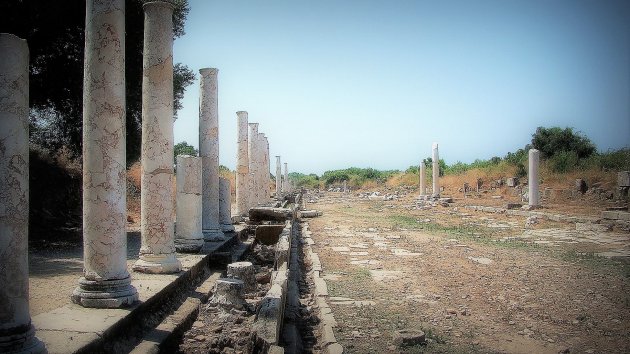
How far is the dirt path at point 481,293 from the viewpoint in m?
5.28

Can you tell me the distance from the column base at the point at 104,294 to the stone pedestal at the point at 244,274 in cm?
235

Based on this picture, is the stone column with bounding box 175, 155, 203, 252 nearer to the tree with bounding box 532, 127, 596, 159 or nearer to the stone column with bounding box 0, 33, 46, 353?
the stone column with bounding box 0, 33, 46, 353

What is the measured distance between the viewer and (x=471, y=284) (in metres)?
7.89

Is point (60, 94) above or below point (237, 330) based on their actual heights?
above

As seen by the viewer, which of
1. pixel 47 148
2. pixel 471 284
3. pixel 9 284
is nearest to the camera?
pixel 9 284

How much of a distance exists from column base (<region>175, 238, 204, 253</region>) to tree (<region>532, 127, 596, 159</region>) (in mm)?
36563

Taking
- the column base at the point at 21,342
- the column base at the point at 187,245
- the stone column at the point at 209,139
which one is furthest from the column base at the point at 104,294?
the stone column at the point at 209,139

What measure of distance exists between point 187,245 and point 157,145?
8.33 ft

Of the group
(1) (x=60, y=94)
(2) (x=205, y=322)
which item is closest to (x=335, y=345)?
(2) (x=205, y=322)

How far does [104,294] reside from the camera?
5.02 metres

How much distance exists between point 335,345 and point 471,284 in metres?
3.83

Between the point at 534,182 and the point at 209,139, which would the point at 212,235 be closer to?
the point at 209,139

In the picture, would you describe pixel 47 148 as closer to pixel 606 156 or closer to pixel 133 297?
pixel 133 297

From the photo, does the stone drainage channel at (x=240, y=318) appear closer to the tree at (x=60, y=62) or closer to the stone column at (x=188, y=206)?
the stone column at (x=188, y=206)
